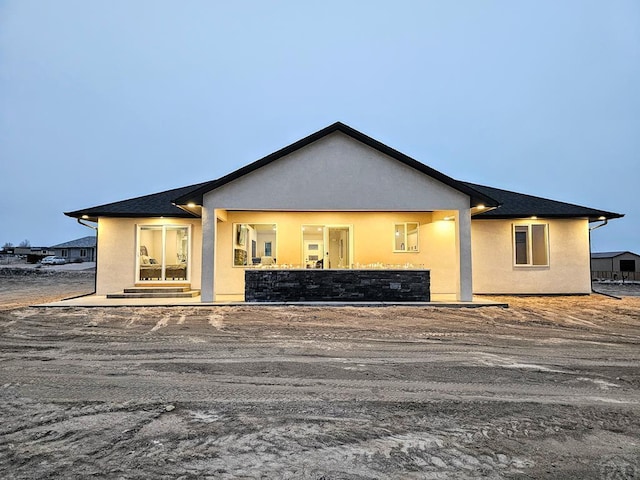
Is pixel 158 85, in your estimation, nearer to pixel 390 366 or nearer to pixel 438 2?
pixel 438 2

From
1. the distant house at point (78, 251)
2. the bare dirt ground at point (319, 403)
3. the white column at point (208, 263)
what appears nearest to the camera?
the bare dirt ground at point (319, 403)

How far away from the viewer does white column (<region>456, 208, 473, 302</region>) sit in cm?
1073

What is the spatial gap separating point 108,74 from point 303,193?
11169cm

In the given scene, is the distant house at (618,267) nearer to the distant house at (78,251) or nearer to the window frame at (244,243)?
the window frame at (244,243)

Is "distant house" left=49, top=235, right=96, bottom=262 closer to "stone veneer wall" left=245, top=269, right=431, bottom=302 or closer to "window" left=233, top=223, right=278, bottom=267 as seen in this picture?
"window" left=233, top=223, right=278, bottom=267

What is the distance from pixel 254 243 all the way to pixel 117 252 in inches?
170

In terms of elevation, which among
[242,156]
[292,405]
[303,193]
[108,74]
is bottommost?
[292,405]

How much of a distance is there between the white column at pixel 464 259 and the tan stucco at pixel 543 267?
257 centimetres

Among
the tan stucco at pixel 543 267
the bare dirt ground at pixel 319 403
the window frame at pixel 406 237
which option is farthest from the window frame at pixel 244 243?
the tan stucco at pixel 543 267

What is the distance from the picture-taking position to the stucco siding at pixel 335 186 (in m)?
10.8

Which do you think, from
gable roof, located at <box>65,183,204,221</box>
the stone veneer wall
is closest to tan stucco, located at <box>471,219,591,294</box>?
the stone veneer wall

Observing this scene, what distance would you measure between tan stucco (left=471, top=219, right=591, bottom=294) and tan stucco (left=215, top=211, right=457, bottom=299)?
1.17 meters

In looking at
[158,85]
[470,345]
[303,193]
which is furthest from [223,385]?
[158,85]

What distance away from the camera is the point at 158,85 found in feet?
391
